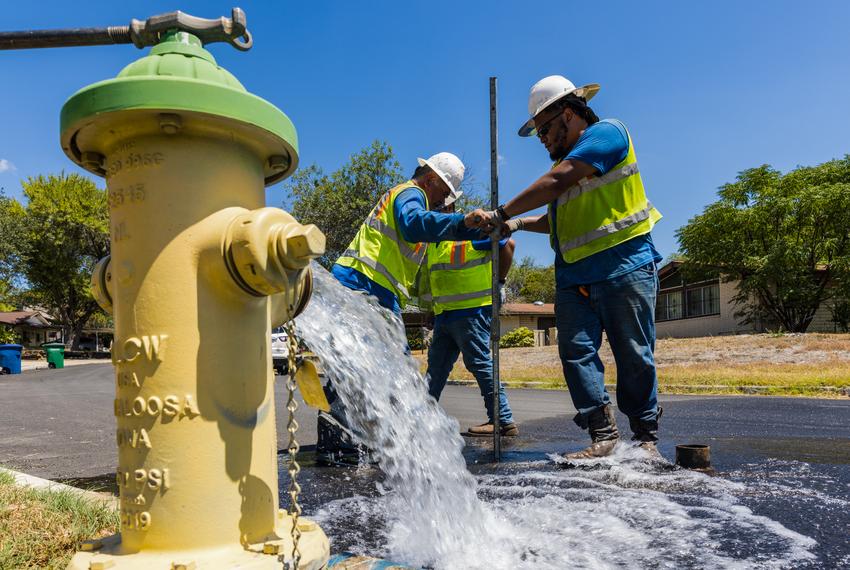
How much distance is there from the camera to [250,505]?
1.36 metres

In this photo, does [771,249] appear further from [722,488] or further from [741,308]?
[722,488]

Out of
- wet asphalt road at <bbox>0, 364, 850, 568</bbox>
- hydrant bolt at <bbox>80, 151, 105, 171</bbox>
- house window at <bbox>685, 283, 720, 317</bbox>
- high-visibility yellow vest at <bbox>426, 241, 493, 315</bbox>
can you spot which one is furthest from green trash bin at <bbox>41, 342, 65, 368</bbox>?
house window at <bbox>685, 283, 720, 317</bbox>

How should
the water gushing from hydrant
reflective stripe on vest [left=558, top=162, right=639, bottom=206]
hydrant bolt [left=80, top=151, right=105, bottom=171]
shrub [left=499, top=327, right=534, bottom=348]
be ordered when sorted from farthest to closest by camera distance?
shrub [left=499, top=327, right=534, bottom=348] → reflective stripe on vest [left=558, top=162, right=639, bottom=206] → the water gushing from hydrant → hydrant bolt [left=80, top=151, right=105, bottom=171]

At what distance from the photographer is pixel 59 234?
129 ft

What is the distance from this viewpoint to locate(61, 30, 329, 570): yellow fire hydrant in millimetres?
1285

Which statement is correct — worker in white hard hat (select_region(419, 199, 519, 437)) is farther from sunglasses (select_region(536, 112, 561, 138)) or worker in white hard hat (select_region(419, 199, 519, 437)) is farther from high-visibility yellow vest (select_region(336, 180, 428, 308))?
sunglasses (select_region(536, 112, 561, 138))

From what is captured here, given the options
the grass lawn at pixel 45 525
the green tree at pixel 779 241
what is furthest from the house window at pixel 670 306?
the grass lawn at pixel 45 525

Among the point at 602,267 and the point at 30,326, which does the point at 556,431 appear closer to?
the point at 602,267

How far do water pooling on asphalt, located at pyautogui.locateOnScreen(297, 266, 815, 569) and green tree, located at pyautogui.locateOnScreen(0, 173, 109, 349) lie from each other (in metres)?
40.0

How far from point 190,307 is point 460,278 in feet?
13.2

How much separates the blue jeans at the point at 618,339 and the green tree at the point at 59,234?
132ft

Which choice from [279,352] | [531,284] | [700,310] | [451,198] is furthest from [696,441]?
[531,284]

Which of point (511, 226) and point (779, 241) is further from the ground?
point (779, 241)

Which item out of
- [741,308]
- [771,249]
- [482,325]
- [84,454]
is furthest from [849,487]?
[741,308]
